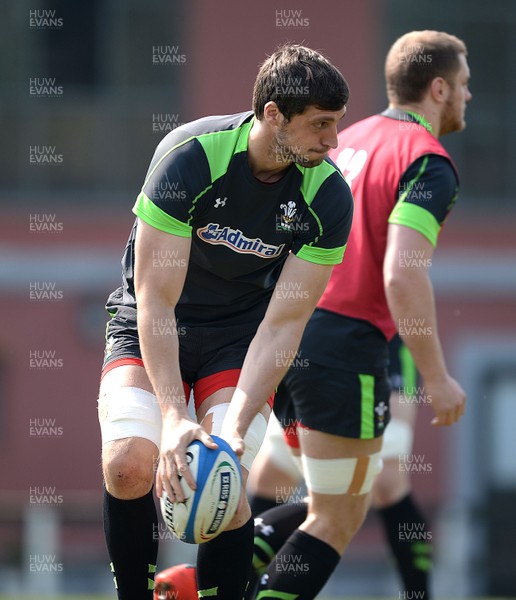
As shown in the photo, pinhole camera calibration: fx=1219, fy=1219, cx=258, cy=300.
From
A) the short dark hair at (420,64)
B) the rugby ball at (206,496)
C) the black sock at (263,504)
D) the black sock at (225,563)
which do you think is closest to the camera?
the rugby ball at (206,496)

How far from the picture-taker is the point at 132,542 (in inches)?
161

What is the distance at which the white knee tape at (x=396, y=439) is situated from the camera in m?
5.92

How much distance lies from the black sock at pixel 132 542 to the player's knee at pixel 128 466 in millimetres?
60

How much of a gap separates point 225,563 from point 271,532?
3.61ft

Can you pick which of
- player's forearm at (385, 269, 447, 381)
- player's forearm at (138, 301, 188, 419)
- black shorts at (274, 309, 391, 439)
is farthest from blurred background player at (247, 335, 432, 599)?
player's forearm at (138, 301, 188, 419)

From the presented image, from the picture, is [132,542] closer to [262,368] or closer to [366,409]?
[262,368]

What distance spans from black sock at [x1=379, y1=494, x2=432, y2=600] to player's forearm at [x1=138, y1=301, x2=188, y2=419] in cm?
216

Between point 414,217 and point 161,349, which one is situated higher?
point 414,217

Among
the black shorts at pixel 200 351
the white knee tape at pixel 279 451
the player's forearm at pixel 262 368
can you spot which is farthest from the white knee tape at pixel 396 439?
Result: the player's forearm at pixel 262 368

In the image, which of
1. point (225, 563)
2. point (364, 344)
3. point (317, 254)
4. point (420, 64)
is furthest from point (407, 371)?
point (225, 563)

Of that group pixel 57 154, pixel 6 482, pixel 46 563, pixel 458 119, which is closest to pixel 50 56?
pixel 57 154

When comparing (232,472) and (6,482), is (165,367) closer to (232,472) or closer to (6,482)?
(232,472)

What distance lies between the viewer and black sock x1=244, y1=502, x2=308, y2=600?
512 centimetres

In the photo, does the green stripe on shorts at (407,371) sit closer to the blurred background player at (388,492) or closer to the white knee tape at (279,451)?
the blurred background player at (388,492)
